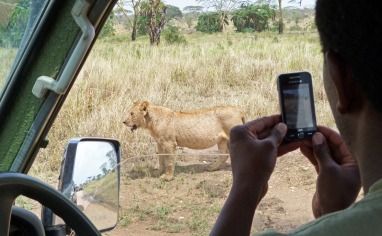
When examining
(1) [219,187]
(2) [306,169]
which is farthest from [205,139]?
(2) [306,169]

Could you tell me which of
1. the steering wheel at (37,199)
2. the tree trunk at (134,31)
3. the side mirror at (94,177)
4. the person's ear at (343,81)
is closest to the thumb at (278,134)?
the person's ear at (343,81)

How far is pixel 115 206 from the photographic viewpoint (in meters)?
1.50

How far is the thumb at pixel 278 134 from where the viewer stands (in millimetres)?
831

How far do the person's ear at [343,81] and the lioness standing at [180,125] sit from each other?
2841 mm

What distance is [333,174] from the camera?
0.85 metres

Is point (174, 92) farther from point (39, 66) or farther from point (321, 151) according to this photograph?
point (321, 151)

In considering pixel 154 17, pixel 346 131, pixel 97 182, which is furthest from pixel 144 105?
pixel 346 131

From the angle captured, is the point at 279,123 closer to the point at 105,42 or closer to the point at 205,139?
the point at 205,139

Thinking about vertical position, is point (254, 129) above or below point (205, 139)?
above

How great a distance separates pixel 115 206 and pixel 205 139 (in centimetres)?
230

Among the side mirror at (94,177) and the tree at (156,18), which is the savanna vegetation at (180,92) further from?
the side mirror at (94,177)

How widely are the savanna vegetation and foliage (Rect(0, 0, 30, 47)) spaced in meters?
1.01

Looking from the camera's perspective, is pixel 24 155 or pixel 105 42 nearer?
pixel 24 155

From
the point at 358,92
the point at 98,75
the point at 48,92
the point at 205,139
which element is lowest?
the point at 205,139
